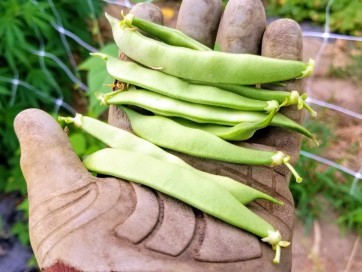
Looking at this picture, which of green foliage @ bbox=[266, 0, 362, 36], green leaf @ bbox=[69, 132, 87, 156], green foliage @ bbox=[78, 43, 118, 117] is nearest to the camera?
green leaf @ bbox=[69, 132, 87, 156]

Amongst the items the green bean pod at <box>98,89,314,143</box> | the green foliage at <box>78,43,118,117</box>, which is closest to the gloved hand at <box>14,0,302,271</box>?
the green bean pod at <box>98,89,314,143</box>

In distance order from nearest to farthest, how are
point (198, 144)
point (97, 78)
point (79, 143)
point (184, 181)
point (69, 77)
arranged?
point (184, 181), point (198, 144), point (79, 143), point (97, 78), point (69, 77)

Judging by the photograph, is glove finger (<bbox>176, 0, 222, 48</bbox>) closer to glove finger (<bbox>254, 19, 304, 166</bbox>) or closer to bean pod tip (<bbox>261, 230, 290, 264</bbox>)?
glove finger (<bbox>254, 19, 304, 166</bbox>)

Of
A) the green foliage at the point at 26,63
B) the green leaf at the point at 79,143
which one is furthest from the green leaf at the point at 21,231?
the green leaf at the point at 79,143

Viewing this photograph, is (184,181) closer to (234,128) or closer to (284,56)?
(234,128)

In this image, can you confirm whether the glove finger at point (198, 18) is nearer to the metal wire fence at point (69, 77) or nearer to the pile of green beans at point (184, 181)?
the pile of green beans at point (184, 181)

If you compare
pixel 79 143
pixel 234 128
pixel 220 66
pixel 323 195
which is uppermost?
pixel 220 66

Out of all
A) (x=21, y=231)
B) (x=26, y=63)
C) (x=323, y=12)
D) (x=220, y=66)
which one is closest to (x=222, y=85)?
(x=220, y=66)
